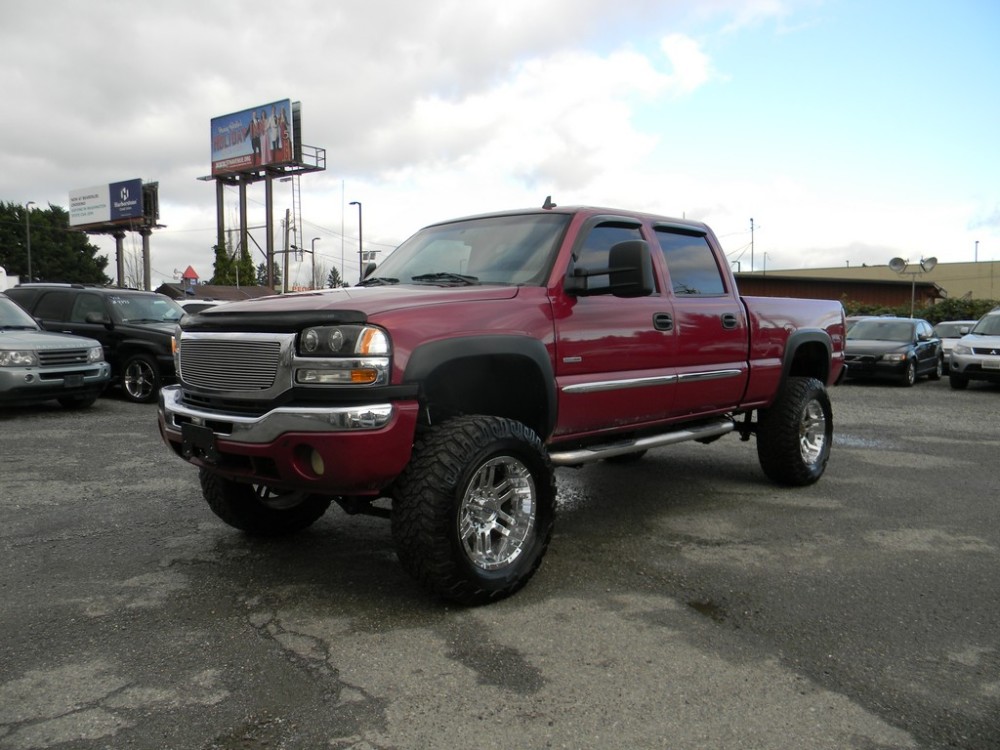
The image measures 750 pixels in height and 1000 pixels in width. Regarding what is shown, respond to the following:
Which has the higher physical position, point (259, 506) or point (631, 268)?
point (631, 268)

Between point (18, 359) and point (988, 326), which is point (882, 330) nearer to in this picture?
point (988, 326)

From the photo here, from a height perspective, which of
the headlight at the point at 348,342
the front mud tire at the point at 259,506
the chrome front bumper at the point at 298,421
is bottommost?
the front mud tire at the point at 259,506

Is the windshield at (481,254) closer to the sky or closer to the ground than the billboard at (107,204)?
closer to the ground

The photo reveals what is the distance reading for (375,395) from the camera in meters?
3.55

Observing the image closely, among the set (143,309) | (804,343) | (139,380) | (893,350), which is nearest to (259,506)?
(804,343)

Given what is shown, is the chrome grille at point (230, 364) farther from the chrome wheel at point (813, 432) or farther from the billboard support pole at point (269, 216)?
the billboard support pole at point (269, 216)

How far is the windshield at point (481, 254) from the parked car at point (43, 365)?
6439 mm

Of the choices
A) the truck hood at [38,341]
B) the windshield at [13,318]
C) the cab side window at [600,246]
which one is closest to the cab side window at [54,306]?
the windshield at [13,318]

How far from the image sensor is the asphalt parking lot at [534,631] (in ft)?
9.08

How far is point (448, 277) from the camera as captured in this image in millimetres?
4770

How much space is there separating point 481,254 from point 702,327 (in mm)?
1596

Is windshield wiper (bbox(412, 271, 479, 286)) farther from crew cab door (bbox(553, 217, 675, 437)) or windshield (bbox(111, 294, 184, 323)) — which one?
windshield (bbox(111, 294, 184, 323))

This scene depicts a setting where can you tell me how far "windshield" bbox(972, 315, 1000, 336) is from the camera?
51.8 ft

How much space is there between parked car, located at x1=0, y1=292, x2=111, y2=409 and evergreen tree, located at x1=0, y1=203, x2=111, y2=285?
66.2 meters
